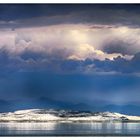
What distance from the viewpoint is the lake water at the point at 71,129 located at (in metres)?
3.32

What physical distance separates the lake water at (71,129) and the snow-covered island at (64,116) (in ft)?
0.10

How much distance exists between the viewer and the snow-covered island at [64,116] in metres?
3.36

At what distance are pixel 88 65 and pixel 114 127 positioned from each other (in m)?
0.43

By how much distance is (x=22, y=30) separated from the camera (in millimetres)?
3381

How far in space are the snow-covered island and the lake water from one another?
1.2 inches

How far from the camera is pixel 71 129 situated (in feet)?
11.0

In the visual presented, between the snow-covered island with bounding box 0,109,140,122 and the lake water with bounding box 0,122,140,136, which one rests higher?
the snow-covered island with bounding box 0,109,140,122

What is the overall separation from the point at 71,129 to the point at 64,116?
0.31 feet

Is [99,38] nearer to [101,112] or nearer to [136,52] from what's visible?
[136,52]

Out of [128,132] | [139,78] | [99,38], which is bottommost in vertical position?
[128,132]

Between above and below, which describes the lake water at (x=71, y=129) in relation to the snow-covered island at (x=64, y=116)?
below

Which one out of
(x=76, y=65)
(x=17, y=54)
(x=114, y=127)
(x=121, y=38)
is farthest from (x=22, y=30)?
(x=114, y=127)

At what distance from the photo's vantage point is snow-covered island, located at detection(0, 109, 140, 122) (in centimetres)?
336

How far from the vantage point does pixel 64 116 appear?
3.36 m
